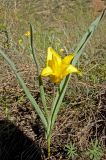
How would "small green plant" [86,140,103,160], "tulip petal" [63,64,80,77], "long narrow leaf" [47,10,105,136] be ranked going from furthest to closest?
1. "small green plant" [86,140,103,160]
2. "long narrow leaf" [47,10,105,136]
3. "tulip petal" [63,64,80,77]

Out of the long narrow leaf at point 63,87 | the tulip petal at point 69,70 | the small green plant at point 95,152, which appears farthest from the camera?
the small green plant at point 95,152

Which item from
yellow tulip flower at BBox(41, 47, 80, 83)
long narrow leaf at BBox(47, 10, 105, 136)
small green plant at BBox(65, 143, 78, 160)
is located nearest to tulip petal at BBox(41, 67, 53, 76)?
yellow tulip flower at BBox(41, 47, 80, 83)

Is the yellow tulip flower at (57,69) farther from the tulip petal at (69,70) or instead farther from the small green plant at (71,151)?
the small green plant at (71,151)

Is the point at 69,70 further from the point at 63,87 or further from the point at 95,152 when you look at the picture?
the point at 95,152

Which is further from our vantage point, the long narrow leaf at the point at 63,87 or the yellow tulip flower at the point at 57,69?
the long narrow leaf at the point at 63,87

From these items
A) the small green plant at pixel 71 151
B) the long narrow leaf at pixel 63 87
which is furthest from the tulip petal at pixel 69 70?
the small green plant at pixel 71 151

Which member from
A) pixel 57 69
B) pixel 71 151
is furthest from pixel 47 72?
pixel 71 151

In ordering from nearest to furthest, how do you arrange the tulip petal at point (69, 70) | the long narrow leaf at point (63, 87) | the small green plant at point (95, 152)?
the tulip petal at point (69, 70), the long narrow leaf at point (63, 87), the small green plant at point (95, 152)

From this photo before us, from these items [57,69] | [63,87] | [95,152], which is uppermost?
[57,69]

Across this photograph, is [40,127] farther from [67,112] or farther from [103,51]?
[103,51]

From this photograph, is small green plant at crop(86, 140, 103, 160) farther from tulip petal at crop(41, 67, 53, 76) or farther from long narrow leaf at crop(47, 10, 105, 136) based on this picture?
tulip petal at crop(41, 67, 53, 76)
